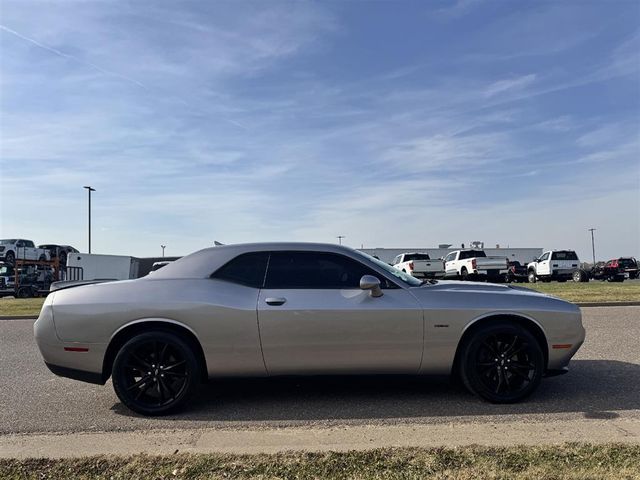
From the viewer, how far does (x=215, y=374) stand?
473cm

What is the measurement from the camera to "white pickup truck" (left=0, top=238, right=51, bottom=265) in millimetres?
30562

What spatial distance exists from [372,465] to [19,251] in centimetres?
3307

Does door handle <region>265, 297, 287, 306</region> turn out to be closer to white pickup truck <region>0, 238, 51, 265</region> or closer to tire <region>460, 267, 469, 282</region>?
tire <region>460, 267, 469, 282</region>

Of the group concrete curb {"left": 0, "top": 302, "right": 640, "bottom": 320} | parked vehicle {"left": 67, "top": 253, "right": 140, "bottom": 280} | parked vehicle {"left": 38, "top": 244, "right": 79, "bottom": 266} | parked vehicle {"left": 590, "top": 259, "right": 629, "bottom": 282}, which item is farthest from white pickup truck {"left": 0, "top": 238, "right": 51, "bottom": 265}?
parked vehicle {"left": 590, "top": 259, "right": 629, "bottom": 282}

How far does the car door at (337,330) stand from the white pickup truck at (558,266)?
1109 inches

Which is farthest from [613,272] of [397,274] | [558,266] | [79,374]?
[79,374]

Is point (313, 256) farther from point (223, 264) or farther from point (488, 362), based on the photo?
point (488, 362)

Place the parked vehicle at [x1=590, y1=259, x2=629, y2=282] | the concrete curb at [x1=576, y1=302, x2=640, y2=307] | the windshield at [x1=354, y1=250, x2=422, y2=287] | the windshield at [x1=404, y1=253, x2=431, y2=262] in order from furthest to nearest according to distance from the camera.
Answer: the parked vehicle at [x1=590, y1=259, x2=629, y2=282] < the windshield at [x1=404, y1=253, x2=431, y2=262] < the concrete curb at [x1=576, y1=302, x2=640, y2=307] < the windshield at [x1=354, y1=250, x2=422, y2=287]

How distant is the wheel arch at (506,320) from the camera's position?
15.9 ft

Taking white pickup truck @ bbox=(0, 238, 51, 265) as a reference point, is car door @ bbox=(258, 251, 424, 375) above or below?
below

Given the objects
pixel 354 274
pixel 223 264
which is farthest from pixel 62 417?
pixel 354 274

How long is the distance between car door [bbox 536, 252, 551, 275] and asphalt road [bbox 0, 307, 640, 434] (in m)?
25.6

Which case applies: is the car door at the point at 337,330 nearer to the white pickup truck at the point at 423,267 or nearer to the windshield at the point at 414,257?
the white pickup truck at the point at 423,267

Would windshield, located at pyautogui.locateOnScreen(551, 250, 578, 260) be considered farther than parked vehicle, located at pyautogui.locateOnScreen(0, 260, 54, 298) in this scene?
Yes
